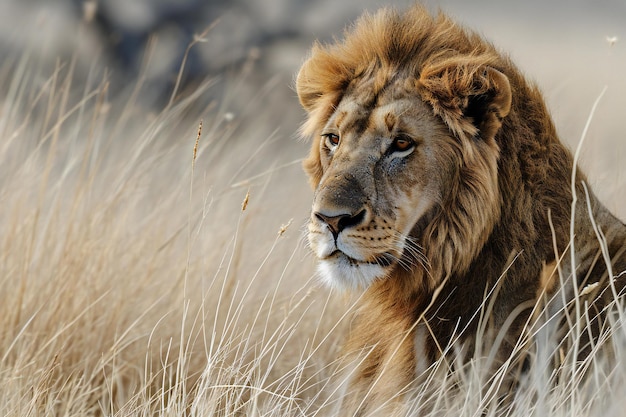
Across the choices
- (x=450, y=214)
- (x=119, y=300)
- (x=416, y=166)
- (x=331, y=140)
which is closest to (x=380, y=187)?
(x=416, y=166)

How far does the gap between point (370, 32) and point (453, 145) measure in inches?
26.8

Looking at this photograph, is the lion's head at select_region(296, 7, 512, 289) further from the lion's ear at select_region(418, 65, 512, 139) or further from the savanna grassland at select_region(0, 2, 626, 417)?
the savanna grassland at select_region(0, 2, 626, 417)

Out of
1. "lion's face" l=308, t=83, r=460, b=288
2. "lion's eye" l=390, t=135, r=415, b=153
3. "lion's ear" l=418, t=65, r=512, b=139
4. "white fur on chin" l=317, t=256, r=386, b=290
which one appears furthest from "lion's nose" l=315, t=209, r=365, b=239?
"lion's ear" l=418, t=65, r=512, b=139

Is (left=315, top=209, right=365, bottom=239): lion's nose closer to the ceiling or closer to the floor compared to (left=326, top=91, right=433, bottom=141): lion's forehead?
closer to the floor

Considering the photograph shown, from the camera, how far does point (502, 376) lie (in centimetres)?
322

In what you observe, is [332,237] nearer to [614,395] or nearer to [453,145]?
[453,145]

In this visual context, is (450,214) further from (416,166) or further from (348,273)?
(348,273)

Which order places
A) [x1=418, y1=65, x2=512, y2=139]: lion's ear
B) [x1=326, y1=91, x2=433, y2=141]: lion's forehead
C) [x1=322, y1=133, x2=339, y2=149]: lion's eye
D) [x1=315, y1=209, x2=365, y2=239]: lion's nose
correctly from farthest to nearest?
[x1=322, y1=133, x2=339, y2=149]: lion's eye
[x1=326, y1=91, x2=433, y2=141]: lion's forehead
[x1=418, y1=65, x2=512, y2=139]: lion's ear
[x1=315, y1=209, x2=365, y2=239]: lion's nose

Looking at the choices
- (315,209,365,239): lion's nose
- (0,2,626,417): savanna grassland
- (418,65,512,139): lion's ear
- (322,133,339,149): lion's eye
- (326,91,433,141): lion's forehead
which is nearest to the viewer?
(315,209,365,239): lion's nose

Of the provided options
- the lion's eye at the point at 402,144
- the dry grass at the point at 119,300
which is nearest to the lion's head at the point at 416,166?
the lion's eye at the point at 402,144

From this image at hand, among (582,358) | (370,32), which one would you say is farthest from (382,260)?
(370,32)

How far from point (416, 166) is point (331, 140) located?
488 millimetres

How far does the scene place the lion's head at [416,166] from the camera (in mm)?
3514

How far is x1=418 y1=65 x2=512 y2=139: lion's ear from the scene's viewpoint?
359cm
